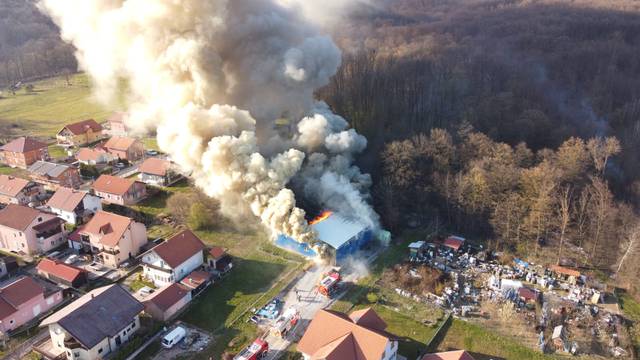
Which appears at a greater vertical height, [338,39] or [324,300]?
[338,39]

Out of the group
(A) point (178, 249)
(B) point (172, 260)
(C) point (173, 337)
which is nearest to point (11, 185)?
(A) point (178, 249)

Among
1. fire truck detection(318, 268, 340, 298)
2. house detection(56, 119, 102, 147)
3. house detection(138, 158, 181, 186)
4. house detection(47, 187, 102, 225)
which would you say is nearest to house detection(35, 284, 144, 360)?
fire truck detection(318, 268, 340, 298)

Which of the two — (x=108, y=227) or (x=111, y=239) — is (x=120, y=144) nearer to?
(x=108, y=227)

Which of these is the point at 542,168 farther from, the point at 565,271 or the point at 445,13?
the point at 445,13

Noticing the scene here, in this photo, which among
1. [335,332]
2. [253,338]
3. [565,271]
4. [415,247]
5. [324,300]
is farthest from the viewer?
[415,247]

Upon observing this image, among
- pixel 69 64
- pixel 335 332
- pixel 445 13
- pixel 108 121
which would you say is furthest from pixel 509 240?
pixel 69 64

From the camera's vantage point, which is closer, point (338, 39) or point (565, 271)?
point (565, 271)

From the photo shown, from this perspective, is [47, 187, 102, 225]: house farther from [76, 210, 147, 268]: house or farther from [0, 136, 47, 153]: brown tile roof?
[0, 136, 47, 153]: brown tile roof
